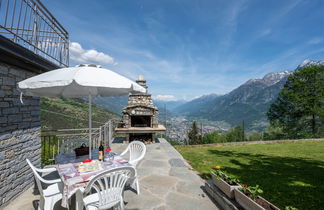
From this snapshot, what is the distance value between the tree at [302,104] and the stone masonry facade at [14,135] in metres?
21.8

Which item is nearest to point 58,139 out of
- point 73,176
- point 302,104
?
point 73,176

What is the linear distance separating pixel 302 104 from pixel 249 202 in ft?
67.1

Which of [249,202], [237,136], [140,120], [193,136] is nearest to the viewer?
[249,202]

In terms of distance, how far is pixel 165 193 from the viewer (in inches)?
128

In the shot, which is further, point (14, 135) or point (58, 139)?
point (58, 139)

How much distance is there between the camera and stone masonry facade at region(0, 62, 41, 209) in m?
2.87

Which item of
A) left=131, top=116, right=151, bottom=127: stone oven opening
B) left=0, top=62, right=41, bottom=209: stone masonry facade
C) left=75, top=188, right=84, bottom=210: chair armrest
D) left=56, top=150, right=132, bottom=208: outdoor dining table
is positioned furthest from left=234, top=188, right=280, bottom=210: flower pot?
left=131, top=116, right=151, bottom=127: stone oven opening

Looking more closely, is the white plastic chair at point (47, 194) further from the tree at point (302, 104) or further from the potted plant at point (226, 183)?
the tree at point (302, 104)

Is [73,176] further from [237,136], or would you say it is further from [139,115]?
[237,136]

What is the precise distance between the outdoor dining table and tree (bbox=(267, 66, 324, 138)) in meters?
20.7

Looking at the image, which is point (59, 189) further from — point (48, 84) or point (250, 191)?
point (250, 191)

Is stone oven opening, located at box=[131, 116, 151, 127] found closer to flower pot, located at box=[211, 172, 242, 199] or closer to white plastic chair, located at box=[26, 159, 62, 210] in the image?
flower pot, located at box=[211, 172, 242, 199]

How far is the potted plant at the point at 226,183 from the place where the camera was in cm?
259

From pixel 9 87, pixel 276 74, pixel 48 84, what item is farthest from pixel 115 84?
pixel 276 74
